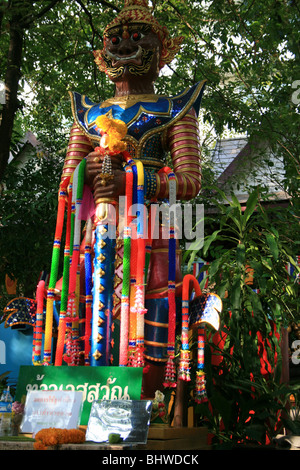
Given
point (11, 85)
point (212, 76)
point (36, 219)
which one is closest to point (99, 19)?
point (212, 76)

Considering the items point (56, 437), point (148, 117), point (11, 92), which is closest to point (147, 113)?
point (148, 117)

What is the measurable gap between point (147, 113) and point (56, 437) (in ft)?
8.55

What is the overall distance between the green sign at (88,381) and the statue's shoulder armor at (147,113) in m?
1.89

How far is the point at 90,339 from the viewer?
418 centimetres

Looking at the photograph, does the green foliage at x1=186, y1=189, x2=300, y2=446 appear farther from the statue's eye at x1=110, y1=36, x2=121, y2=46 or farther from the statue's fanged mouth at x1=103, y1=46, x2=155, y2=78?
the statue's eye at x1=110, y1=36, x2=121, y2=46

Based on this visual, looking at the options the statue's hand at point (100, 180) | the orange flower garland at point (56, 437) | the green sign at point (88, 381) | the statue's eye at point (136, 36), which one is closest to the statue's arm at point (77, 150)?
the statue's hand at point (100, 180)

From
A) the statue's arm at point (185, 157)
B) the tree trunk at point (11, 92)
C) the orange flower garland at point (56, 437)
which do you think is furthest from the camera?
the tree trunk at point (11, 92)

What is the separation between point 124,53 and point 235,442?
3128 millimetres

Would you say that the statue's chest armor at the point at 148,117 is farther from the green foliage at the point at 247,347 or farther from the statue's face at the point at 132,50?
the green foliage at the point at 247,347

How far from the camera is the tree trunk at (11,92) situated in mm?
6184

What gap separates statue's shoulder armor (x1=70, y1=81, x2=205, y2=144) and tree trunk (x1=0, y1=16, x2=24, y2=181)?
1603mm

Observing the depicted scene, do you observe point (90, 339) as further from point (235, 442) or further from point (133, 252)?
point (235, 442)

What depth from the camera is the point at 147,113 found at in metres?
4.69

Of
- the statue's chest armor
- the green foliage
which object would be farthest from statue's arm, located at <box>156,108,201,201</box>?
the green foliage
